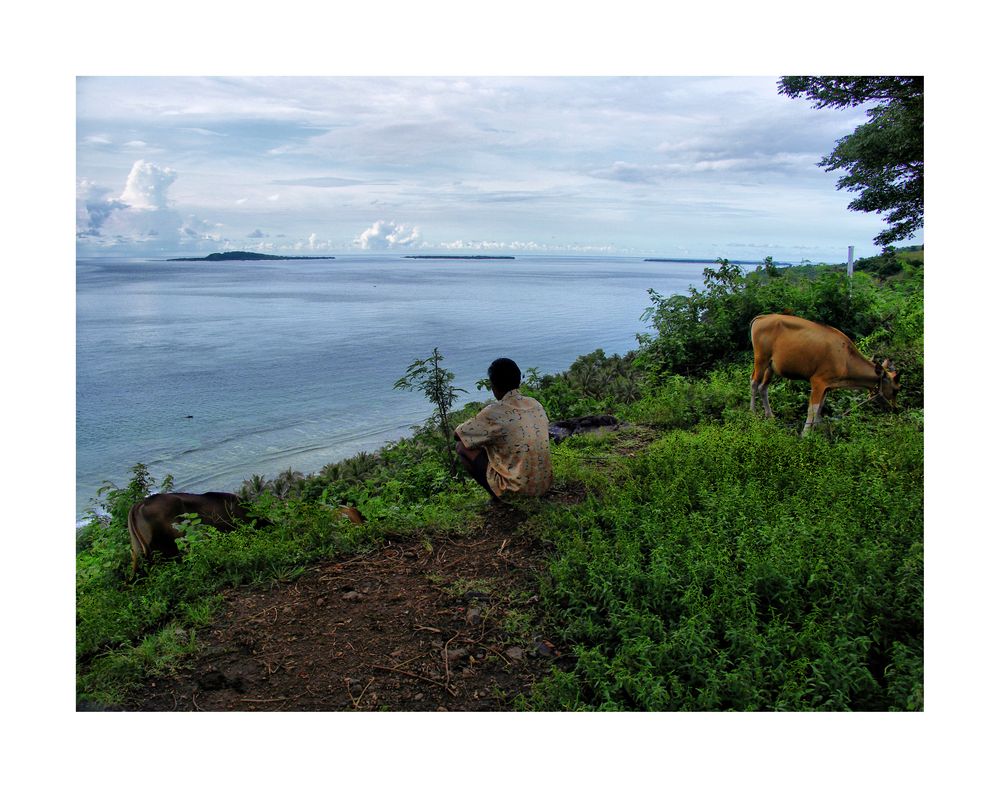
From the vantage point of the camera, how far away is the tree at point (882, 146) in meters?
6.07

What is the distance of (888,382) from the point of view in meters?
6.84

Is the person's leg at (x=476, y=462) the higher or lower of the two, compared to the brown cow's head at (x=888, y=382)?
lower

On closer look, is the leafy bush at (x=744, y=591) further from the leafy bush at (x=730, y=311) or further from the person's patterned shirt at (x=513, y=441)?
the leafy bush at (x=730, y=311)

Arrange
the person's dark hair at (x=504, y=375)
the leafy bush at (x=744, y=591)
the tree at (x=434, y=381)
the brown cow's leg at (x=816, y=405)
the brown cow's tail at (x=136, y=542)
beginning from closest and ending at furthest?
the leafy bush at (x=744, y=591), the person's dark hair at (x=504, y=375), the brown cow's tail at (x=136, y=542), the tree at (x=434, y=381), the brown cow's leg at (x=816, y=405)

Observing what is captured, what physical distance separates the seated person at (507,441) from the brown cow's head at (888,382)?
352 centimetres

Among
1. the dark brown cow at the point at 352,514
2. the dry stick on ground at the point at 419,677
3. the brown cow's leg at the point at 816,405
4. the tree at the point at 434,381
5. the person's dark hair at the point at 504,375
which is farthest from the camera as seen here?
the brown cow's leg at the point at 816,405

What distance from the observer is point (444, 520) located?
201 inches

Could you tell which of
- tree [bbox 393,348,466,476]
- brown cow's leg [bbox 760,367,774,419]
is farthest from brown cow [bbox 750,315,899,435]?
tree [bbox 393,348,466,476]

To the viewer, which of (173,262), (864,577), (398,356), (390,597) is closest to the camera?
(864,577)

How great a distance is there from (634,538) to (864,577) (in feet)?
3.88

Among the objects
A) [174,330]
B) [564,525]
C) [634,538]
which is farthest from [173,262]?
[634,538]

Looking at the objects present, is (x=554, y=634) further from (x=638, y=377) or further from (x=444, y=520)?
(x=638, y=377)

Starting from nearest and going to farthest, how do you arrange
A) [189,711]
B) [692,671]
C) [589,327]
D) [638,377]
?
[692,671]
[189,711]
[638,377]
[589,327]

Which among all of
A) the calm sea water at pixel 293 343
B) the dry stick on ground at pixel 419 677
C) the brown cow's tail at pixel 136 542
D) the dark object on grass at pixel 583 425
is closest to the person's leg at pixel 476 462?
the dry stick on ground at pixel 419 677
